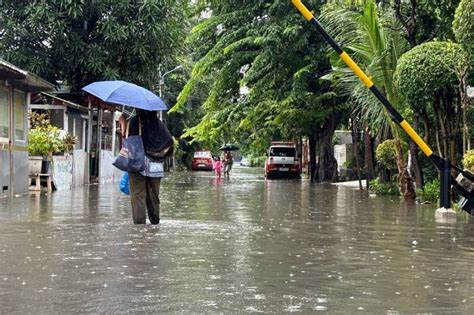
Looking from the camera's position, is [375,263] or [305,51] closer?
[375,263]

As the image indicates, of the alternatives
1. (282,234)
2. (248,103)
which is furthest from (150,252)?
(248,103)

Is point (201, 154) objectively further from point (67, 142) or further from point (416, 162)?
point (416, 162)

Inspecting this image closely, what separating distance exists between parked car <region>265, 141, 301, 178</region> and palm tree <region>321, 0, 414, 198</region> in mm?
22737

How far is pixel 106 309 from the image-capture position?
5.32 metres

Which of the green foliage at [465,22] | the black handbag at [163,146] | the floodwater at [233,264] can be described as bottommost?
the floodwater at [233,264]

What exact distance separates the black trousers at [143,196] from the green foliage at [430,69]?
5.96m

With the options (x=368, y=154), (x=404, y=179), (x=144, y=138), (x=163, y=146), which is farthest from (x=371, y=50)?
(x=144, y=138)

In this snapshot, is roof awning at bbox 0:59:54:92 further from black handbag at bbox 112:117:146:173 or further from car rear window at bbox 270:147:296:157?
car rear window at bbox 270:147:296:157

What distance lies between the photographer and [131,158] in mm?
10336

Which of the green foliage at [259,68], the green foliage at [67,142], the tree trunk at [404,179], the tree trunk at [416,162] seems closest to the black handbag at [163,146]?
the tree trunk at [416,162]

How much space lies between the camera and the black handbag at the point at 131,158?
A: 10.3m

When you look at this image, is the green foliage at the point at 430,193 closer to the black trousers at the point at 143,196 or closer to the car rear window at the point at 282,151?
the black trousers at the point at 143,196

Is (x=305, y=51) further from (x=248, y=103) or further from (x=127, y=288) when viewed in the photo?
(x=127, y=288)

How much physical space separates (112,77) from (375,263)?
2022 centimetres
